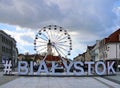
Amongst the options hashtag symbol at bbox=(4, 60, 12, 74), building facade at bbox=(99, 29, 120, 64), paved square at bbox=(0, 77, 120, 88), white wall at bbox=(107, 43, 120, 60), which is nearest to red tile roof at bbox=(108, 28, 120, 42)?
building facade at bbox=(99, 29, 120, 64)

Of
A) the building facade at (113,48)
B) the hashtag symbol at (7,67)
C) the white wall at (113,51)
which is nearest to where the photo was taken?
the hashtag symbol at (7,67)

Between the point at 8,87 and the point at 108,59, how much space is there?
298ft

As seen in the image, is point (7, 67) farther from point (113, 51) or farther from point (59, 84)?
point (113, 51)

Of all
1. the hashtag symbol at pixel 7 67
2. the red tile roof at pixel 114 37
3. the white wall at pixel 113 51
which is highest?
the red tile roof at pixel 114 37

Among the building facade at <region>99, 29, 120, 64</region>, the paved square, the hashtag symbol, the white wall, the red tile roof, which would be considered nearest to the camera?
the paved square

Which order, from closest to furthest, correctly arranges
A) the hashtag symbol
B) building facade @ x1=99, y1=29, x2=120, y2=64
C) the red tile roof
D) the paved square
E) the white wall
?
the paved square
the hashtag symbol
the white wall
building facade @ x1=99, y1=29, x2=120, y2=64
the red tile roof

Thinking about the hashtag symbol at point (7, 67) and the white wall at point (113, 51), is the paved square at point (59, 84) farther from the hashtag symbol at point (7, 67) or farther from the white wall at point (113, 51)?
the white wall at point (113, 51)

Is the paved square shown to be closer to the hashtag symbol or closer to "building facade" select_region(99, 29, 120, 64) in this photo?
the hashtag symbol

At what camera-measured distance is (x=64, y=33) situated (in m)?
58.3


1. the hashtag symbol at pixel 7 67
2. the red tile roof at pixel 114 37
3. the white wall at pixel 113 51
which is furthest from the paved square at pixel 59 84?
the red tile roof at pixel 114 37

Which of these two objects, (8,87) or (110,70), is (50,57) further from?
(8,87)

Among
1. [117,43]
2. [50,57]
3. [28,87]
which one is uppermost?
[117,43]

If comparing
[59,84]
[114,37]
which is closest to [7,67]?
[59,84]

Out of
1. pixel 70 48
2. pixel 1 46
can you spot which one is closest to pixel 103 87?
pixel 70 48
